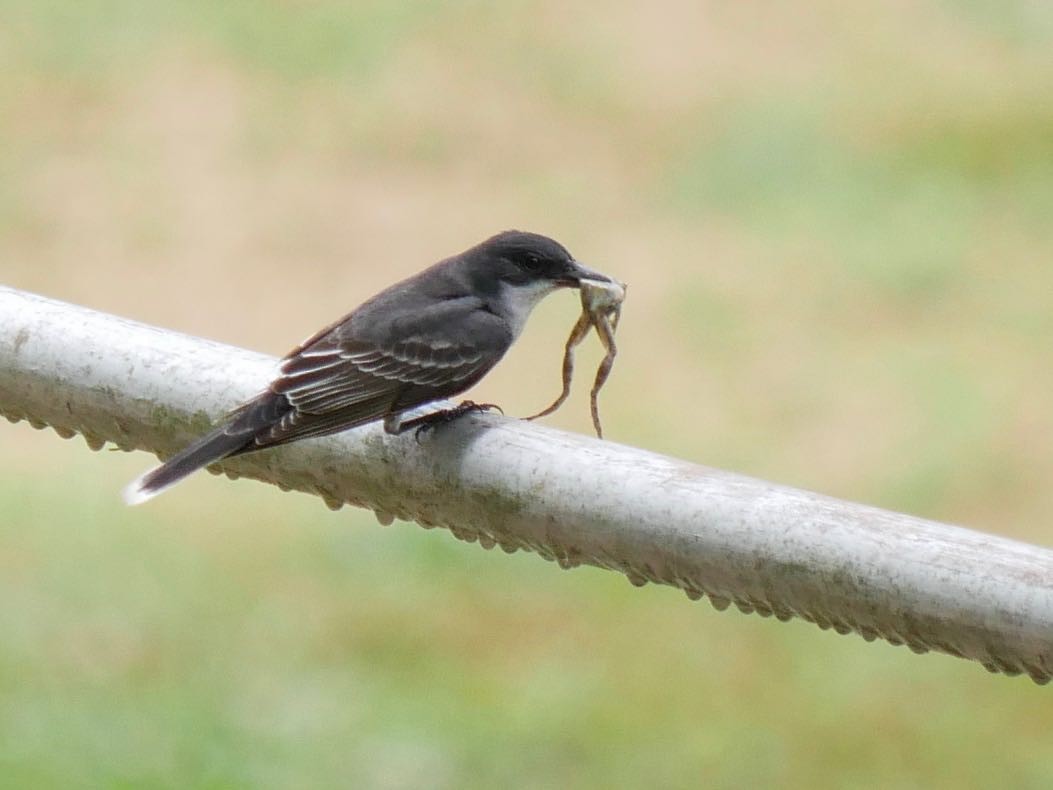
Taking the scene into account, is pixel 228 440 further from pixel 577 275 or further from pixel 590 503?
pixel 577 275

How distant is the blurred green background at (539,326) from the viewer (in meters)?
6.65

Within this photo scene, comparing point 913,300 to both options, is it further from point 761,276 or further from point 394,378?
point 394,378

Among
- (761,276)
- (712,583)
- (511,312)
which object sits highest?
(712,583)

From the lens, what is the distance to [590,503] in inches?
110

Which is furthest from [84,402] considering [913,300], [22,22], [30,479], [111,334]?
[22,22]

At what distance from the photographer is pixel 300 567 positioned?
7.85 meters

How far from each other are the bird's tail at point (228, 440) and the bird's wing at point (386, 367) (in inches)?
9.4

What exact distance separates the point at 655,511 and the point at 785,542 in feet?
0.68

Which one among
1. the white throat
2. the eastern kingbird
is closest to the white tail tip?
the eastern kingbird

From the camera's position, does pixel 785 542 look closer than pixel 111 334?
Yes

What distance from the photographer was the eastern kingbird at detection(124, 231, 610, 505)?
11.2ft

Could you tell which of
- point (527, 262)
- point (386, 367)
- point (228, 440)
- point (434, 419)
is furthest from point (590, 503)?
point (527, 262)

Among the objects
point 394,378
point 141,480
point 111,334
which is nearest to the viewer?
point 111,334

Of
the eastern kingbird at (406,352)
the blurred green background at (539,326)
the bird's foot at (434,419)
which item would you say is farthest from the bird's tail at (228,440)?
the blurred green background at (539,326)
